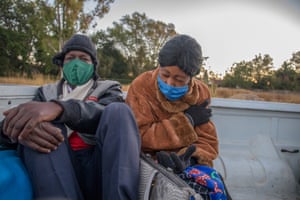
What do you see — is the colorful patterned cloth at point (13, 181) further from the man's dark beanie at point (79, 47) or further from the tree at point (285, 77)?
the tree at point (285, 77)

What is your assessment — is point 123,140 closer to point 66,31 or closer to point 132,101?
point 132,101

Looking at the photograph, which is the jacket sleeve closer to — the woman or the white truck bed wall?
the woman

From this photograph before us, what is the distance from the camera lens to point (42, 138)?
43.4 inches

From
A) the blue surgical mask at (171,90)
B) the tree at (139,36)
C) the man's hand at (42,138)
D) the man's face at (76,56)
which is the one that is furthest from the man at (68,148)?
the tree at (139,36)

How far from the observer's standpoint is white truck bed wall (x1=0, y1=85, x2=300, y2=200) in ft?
8.34

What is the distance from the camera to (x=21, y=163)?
1.18 m

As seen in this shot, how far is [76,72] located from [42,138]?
0.79m

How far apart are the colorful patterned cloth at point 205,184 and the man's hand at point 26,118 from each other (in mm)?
565

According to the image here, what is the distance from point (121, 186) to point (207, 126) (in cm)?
76

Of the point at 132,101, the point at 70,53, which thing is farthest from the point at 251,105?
the point at 70,53

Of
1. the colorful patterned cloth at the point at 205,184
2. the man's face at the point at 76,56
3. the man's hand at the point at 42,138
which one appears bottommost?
the colorful patterned cloth at the point at 205,184

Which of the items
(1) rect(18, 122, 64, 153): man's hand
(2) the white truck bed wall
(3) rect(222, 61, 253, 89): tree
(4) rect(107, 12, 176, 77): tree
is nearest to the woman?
(1) rect(18, 122, 64, 153): man's hand

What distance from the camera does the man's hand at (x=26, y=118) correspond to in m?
1.10

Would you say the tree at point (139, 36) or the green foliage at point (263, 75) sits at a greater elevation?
the tree at point (139, 36)
